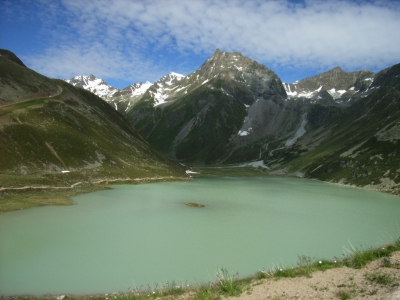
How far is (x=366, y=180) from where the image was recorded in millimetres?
94750

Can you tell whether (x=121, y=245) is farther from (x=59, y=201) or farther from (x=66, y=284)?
(x=59, y=201)

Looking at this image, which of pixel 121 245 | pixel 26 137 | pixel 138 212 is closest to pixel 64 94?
pixel 26 137

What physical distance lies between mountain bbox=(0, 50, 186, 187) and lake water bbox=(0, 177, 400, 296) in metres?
27.6

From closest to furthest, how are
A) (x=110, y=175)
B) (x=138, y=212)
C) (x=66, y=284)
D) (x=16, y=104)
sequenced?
1. (x=66, y=284)
2. (x=138, y=212)
3. (x=110, y=175)
4. (x=16, y=104)

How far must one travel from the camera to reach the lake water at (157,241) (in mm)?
21664

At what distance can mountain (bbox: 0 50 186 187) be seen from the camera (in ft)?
227

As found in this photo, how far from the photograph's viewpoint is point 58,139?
279 feet

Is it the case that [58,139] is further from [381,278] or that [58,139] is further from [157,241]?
[381,278]

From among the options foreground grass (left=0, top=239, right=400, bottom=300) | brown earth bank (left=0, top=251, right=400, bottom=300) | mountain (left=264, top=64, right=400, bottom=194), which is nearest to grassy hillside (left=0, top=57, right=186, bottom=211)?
foreground grass (left=0, top=239, right=400, bottom=300)

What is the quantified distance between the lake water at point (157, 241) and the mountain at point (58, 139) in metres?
27.6

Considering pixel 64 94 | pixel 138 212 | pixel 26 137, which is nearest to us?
pixel 138 212

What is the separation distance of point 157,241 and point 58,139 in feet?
223

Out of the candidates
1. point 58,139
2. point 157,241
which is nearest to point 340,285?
point 157,241

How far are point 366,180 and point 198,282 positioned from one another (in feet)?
305
